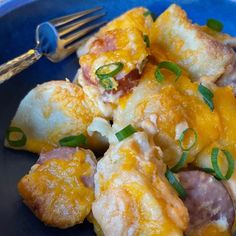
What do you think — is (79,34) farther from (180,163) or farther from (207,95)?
(180,163)

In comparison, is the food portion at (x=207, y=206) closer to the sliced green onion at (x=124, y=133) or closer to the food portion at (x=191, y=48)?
the sliced green onion at (x=124, y=133)

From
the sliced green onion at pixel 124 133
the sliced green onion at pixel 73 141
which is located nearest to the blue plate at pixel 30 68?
the sliced green onion at pixel 73 141

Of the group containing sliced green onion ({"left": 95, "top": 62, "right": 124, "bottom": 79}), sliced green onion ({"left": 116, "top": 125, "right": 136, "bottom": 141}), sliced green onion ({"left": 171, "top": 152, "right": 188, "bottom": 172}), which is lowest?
sliced green onion ({"left": 171, "top": 152, "right": 188, "bottom": 172})

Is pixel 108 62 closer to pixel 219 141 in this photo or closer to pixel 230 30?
pixel 219 141

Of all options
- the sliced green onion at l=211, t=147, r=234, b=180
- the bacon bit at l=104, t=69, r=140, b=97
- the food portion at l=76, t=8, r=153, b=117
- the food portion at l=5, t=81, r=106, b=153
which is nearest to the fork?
the food portion at l=5, t=81, r=106, b=153

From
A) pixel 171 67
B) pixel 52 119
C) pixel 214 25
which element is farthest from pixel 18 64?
pixel 214 25

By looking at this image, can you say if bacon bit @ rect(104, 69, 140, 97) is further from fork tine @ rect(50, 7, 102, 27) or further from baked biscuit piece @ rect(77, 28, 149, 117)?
fork tine @ rect(50, 7, 102, 27)
